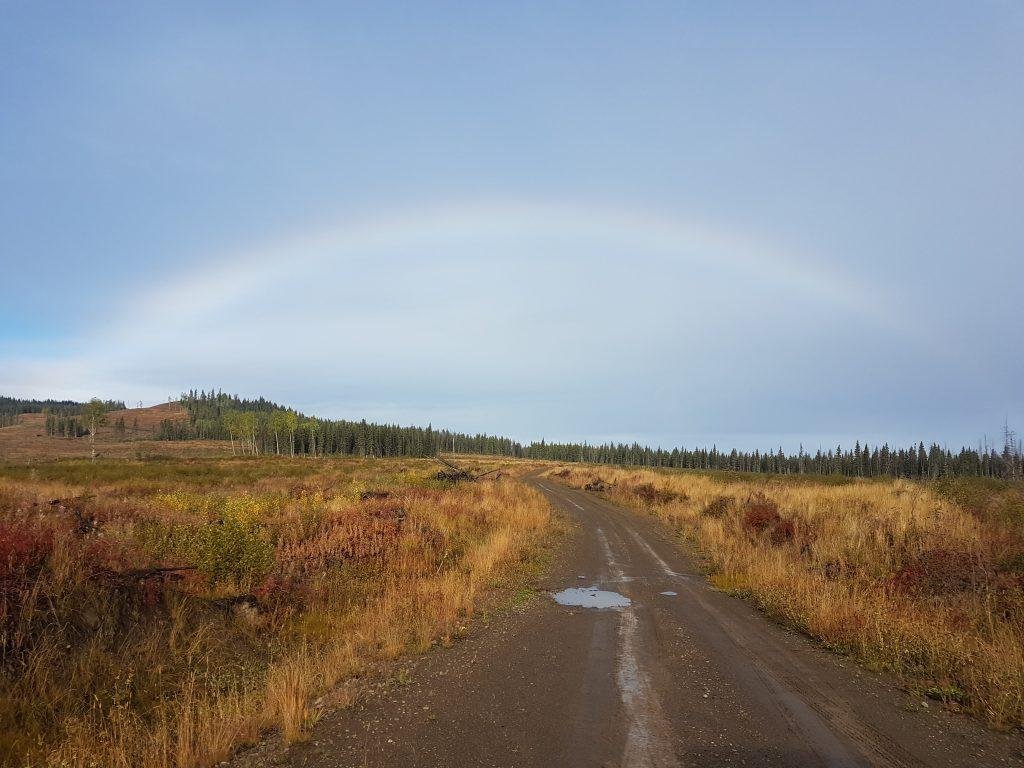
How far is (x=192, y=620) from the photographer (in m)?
7.58

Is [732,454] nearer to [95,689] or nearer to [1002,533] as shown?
[1002,533]

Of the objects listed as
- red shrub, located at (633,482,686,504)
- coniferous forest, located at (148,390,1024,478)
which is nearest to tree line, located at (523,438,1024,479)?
coniferous forest, located at (148,390,1024,478)

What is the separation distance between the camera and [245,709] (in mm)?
5312

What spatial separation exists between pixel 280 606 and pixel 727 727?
23.0ft

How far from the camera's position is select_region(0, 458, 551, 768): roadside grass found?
4957 millimetres

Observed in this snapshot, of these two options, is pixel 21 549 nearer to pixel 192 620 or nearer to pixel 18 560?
pixel 18 560

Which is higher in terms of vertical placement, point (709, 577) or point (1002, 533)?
point (1002, 533)

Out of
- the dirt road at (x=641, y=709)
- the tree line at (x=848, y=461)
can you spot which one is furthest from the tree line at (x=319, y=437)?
the dirt road at (x=641, y=709)

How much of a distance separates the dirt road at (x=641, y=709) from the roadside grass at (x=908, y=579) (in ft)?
1.80

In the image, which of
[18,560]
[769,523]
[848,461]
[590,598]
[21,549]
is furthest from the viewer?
[848,461]

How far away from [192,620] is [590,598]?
22.4ft

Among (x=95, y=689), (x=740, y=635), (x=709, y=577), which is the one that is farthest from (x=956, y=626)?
(x=95, y=689)

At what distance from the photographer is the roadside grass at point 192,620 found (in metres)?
4.96

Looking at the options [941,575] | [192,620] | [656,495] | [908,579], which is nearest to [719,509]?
[656,495]
